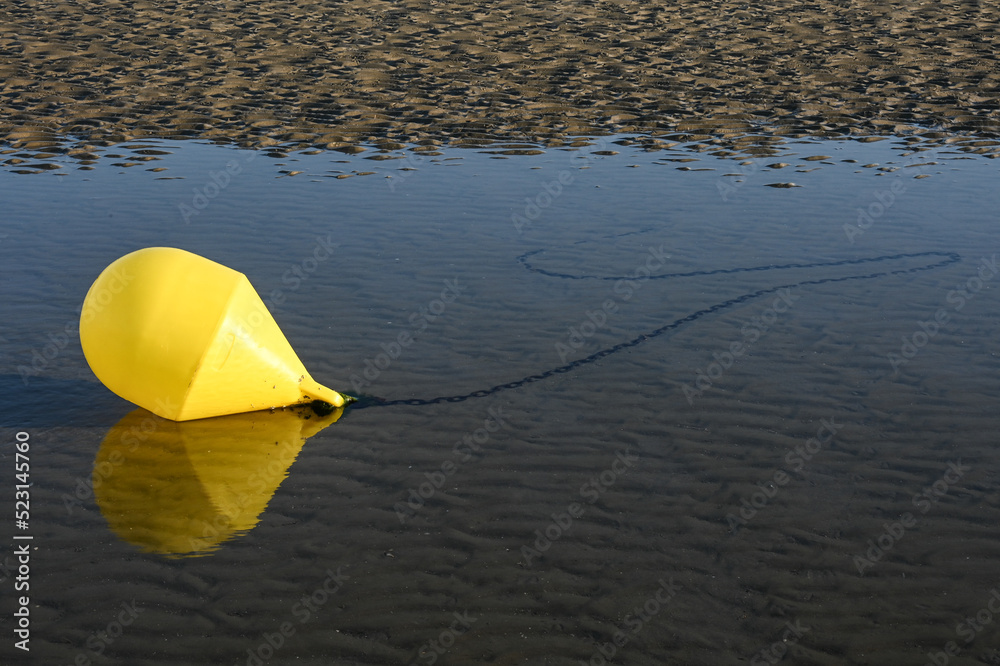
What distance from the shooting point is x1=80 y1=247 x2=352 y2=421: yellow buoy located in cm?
716

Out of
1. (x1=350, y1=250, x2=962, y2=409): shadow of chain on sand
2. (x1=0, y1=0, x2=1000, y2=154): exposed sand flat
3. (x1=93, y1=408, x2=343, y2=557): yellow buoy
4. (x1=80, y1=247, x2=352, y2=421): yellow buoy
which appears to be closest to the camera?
(x1=93, y1=408, x2=343, y2=557): yellow buoy

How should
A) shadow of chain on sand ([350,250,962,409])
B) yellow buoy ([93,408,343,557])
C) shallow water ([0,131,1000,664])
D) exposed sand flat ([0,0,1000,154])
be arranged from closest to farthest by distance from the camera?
shallow water ([0,131,1000,664])
yellow buoy ([93,408,343,557])
shadow of chain on sand ([350,250,962,409])
exposed sand flat ([0,0,1000,154])

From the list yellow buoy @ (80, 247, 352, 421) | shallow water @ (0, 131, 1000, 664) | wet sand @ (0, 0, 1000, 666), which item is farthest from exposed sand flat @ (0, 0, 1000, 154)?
yellow buoy @ (80, 247, 352, 421)

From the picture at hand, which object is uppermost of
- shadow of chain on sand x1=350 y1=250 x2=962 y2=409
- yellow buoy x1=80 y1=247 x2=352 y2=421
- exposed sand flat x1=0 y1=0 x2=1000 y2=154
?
yellow buoy x1=80 y1=247 x2=352 y2=421

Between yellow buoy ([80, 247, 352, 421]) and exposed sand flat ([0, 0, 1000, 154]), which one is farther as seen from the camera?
exposed sand flat ([0, 0, 1000, 154])

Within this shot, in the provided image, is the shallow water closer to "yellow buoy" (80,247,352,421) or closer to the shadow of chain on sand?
the shadow of chain on sand

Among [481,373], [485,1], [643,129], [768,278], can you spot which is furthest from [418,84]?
[481,373]

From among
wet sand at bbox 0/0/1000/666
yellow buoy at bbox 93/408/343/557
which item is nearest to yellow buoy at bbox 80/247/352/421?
yellow buoy at bbox 93/408/343/557

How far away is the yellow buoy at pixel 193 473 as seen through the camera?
6230 mm

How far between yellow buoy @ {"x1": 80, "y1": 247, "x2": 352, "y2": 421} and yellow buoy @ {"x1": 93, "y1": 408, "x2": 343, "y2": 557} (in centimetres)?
23

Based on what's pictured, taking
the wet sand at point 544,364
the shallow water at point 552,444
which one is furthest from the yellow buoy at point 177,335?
the wet sand at point 544,364

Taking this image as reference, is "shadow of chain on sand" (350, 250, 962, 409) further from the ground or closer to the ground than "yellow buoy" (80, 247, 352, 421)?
closer to the ground

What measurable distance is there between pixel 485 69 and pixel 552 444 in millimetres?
15738

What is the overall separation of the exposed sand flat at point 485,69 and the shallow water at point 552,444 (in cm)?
495
